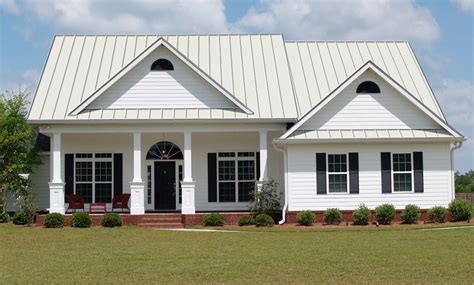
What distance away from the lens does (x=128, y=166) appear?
99.5 feet

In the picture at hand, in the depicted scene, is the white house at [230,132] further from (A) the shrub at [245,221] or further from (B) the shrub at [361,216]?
(A) the shrub at [245,221]

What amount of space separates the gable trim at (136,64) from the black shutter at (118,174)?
3216 millimetres

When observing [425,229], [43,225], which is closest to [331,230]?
[425,229]

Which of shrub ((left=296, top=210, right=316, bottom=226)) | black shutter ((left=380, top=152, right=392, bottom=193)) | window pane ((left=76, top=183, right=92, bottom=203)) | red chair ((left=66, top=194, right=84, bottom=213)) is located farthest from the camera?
window pane ((left=76, top=183, right=92, bottom=203))

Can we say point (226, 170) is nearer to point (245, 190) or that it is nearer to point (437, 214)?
point (245, 190)

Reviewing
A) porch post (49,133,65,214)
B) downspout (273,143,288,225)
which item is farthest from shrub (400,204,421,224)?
porch post (49,133,65,214)

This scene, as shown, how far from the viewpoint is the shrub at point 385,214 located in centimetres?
2658

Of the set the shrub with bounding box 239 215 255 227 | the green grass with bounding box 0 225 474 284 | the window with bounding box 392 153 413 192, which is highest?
the window with bounding box 392 153 413 192

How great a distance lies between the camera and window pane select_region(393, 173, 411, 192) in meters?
27.8

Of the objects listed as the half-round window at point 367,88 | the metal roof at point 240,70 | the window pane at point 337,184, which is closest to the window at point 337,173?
the window pane at point 337,184

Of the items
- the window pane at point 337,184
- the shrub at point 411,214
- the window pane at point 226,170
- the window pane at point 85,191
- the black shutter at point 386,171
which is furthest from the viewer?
the window pane at point 226,170

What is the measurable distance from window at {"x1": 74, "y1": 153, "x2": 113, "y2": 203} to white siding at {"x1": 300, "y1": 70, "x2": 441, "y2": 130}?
8573 mm

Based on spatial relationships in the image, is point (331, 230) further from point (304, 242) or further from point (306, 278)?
point (306, 278)

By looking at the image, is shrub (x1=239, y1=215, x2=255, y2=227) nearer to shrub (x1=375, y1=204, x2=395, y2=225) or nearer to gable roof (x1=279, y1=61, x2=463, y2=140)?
gable roof (x1=279, y1=61, x2=463, y2=140)
